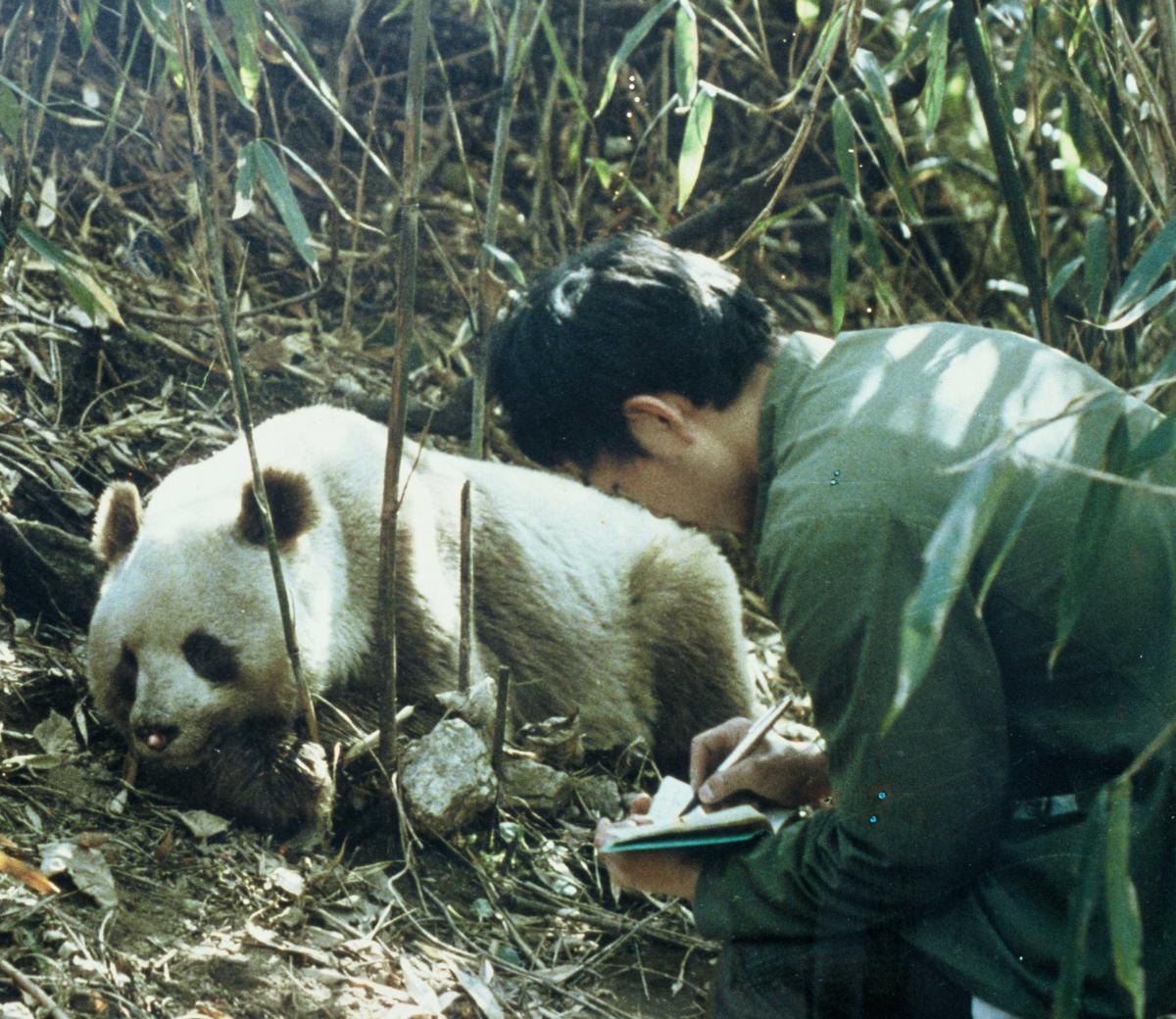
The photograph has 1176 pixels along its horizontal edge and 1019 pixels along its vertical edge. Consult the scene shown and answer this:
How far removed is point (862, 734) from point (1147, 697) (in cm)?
44

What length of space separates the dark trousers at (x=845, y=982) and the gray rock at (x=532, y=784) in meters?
1.30

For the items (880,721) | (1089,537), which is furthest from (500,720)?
(1089,537)

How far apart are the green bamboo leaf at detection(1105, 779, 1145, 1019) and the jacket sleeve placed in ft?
1.30

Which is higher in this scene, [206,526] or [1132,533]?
[1132,533]

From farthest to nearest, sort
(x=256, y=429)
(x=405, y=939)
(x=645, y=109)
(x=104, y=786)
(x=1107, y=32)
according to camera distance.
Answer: (x=645, y=109) → (x=256, y=429) → (x=1107, y=32) → (x=104, y=786) → (x=405, y=939)

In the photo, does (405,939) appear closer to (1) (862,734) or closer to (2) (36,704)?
(2) (36,704)

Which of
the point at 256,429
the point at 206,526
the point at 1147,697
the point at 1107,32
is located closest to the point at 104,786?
the point at 206,526

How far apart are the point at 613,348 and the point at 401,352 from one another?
706 millimetres

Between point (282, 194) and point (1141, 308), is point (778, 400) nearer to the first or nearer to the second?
point (1141, 308)

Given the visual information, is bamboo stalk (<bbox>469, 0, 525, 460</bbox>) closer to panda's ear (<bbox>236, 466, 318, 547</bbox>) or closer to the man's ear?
panda's ear (<bbox>236, 466, 318, 547</bbox>)

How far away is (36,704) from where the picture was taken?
3480mm

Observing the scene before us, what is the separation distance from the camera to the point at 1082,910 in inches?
62.9

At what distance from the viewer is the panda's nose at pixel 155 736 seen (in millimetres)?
3334

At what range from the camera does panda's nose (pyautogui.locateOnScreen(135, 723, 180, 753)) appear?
10.9ft
